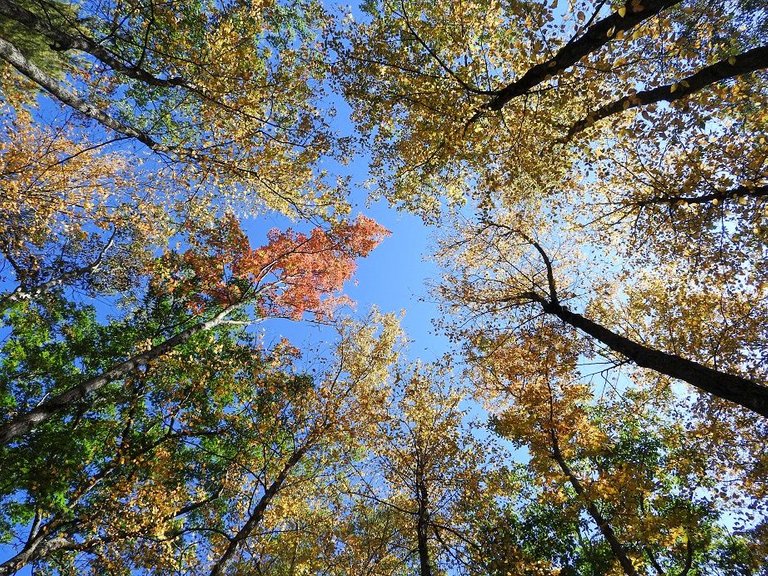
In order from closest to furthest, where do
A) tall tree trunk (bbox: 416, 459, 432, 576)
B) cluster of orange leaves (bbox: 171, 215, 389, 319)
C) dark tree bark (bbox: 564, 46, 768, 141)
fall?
dark tree bark (bbox: 564, 46, 768, 141)
tall tree trunk (bbox: 416, 459, 432, 576)
cluster of orange leaves (bbox: 171, 215, 389, 319)

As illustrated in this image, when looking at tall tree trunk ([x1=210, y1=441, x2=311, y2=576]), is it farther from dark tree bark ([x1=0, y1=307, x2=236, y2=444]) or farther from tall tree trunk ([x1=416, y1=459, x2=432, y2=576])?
dark tree bark ([x1=0, y1=307, x2=236, y2=444])

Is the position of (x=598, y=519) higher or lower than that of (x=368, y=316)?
lower

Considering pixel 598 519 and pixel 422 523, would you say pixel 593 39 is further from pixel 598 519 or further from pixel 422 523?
pixel 598 519

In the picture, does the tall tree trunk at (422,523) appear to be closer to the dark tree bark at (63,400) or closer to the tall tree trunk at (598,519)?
the tall tree trunk at (598,519)

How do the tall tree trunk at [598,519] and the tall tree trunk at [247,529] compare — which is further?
the tall tree trunk at [598,519]

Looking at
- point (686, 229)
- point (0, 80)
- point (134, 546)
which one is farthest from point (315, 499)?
point (0, 80)

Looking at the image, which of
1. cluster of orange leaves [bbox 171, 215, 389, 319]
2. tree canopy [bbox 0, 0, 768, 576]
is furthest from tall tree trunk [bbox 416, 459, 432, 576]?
cluster of orange leaves [bbox 171, 215, 389, 319]

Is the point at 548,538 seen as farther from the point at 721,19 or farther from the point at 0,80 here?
the point at 0,80

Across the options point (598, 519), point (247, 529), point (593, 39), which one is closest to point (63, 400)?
point (247, 529)

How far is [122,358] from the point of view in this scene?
44.1 ft

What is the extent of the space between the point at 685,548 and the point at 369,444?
35.8 feet

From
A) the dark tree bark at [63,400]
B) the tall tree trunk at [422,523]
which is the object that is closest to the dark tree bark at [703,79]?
the tall tree trunk at [422,523]

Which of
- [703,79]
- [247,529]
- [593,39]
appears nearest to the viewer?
[593,39]

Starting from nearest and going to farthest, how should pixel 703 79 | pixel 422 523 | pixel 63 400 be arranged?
pixel 703 79 < pixel 63 400 < pixel 422 523
